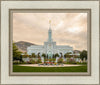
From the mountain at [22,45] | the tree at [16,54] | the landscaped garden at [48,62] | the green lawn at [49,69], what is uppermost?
the mountain at [22,45]

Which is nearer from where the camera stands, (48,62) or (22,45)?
(22,45)

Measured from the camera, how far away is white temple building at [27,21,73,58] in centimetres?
298

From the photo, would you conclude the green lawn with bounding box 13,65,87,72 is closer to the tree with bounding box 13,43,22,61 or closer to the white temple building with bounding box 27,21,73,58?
the tree with bounding box 13,43,22,61

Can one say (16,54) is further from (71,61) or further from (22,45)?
(71,61)

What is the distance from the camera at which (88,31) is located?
2844 millimetres

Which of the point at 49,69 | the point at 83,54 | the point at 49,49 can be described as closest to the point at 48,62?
the point at 49,69

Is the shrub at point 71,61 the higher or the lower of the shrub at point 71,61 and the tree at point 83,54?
the lower

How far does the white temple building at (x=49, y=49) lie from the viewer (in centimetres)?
298

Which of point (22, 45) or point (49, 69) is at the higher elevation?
point (22, 45)

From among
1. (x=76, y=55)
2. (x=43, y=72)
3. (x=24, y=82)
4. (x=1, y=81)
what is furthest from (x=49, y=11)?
(x=1, y=81)

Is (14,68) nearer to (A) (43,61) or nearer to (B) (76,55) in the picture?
(A) (43,61)

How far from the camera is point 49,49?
301 centimetres

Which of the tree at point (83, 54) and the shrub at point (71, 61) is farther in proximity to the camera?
the shrub at point (71, 61)

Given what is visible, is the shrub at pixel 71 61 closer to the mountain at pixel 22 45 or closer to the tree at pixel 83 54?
the tree at pixel 83 54
